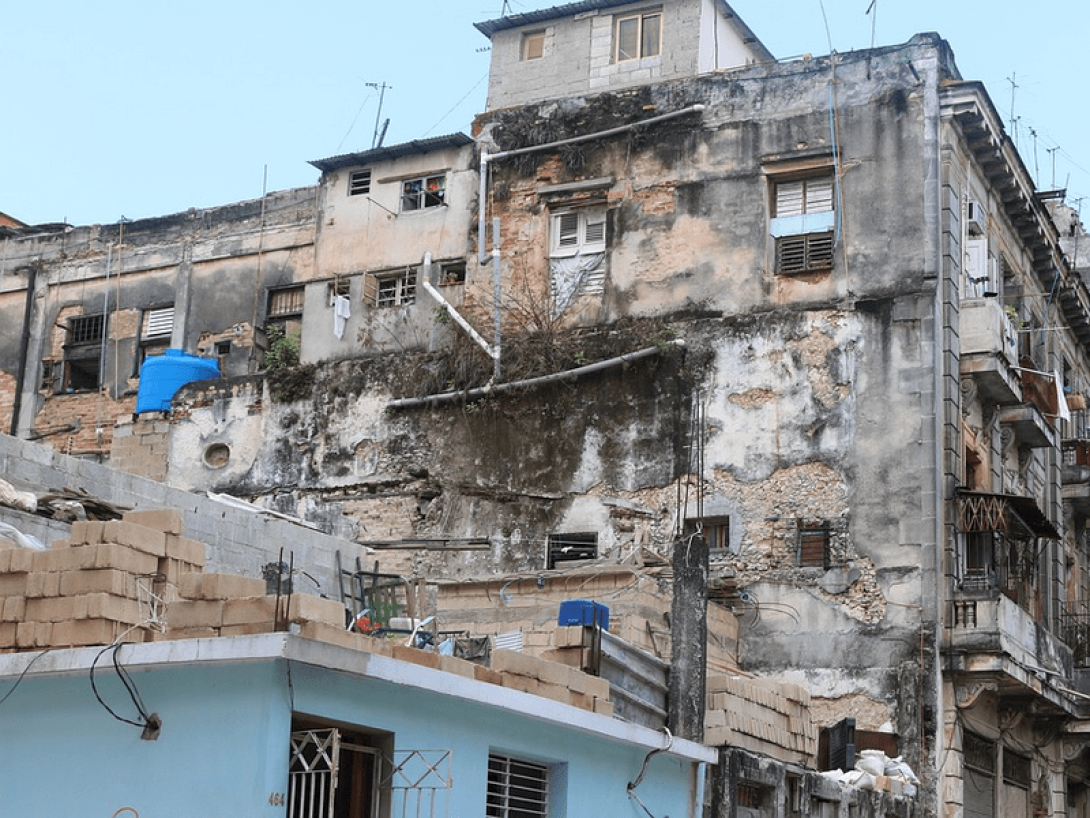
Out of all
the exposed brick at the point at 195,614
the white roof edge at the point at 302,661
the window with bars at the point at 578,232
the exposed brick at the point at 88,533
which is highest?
the window with bars at the point at 578,232

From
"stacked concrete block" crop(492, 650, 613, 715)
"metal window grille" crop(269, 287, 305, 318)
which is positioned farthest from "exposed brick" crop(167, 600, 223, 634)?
"metal window grille" crop(269, 287, 305, 318)

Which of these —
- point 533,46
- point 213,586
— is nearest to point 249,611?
point 213,586

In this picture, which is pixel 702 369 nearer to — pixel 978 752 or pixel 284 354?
pixel 978 752

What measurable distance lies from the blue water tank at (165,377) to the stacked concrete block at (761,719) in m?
12.0

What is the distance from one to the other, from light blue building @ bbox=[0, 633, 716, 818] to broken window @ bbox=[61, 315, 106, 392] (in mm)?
17359

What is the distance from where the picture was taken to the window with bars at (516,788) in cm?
1275

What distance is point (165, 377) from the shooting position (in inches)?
1039

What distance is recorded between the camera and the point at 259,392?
25625mm

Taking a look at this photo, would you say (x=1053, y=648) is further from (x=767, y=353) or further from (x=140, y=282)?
(x=140, y=282)

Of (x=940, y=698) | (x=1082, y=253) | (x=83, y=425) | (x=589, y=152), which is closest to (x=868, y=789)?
(x=940, y=698)

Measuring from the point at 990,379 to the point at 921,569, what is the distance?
3139mm

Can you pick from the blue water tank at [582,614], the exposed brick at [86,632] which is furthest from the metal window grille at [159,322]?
the exposed brick at [86,632]

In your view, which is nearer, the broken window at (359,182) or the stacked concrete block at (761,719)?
the stacked concrete block at (761,719)

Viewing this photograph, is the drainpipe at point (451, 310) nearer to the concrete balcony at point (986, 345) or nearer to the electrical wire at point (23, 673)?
the concrete balcony at point (986, 345)
